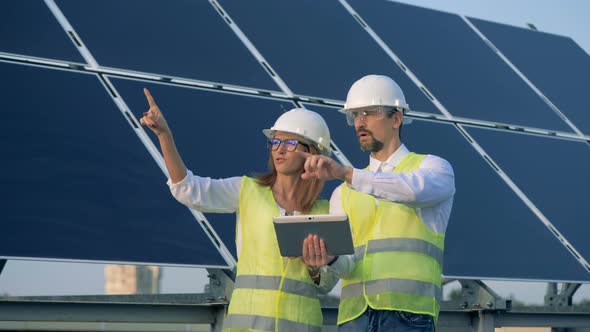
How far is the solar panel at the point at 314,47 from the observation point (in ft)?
30.3

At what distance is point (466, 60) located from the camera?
1093 centimetres

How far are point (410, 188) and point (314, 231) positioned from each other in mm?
452

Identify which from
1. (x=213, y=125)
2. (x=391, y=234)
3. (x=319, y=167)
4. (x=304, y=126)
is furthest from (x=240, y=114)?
(x=319, y=167)

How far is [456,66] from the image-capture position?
35.1 feet

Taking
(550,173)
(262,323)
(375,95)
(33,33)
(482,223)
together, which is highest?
(550,173)

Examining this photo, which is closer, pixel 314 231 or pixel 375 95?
pixel 314 231

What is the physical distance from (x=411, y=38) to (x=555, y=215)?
2.41m

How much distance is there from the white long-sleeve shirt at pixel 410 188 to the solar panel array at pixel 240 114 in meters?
1.69

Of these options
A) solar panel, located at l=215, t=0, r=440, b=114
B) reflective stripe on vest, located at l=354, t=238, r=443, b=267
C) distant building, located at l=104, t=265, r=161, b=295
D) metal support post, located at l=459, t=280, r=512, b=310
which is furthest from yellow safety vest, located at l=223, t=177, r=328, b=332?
solar panel, located at l=215, t=0, r=440, b=114

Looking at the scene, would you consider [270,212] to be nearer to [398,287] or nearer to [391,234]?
[391,234]

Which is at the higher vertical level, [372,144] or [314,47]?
[314,47]

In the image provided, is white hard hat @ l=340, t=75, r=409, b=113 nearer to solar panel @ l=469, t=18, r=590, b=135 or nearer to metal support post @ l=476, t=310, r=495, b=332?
metal support post @ l=476, t=310, r=495, b=332

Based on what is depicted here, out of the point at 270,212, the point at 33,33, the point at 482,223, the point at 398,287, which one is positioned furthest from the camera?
the point at 482,223

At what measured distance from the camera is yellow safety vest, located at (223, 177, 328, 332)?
5.28 m
